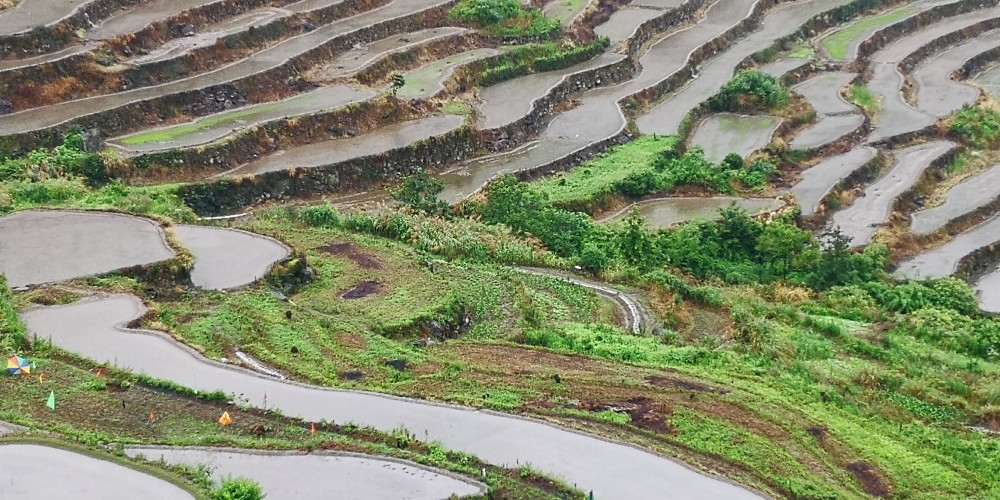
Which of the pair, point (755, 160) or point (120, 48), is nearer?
point (120, 48)

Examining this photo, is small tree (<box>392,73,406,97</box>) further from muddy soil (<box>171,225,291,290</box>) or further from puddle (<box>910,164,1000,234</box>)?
puddle (<box>910,164,1000,234</box>)

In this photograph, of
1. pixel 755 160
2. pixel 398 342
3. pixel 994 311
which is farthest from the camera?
pixel 755 160

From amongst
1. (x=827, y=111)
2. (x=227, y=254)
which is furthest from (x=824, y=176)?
(x=227, y=254)

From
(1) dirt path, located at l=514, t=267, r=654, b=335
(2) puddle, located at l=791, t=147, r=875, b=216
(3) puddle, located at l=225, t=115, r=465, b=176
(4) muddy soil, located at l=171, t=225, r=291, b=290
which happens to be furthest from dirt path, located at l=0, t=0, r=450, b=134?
(2) puddle, located at l=791, t=147, r=875, b=216

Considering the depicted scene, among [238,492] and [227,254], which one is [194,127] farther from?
[238,492]

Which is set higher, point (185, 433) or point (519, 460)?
point (519, 460)

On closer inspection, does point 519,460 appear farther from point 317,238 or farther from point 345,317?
point 317,238

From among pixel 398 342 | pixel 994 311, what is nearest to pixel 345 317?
pixel 398 342
